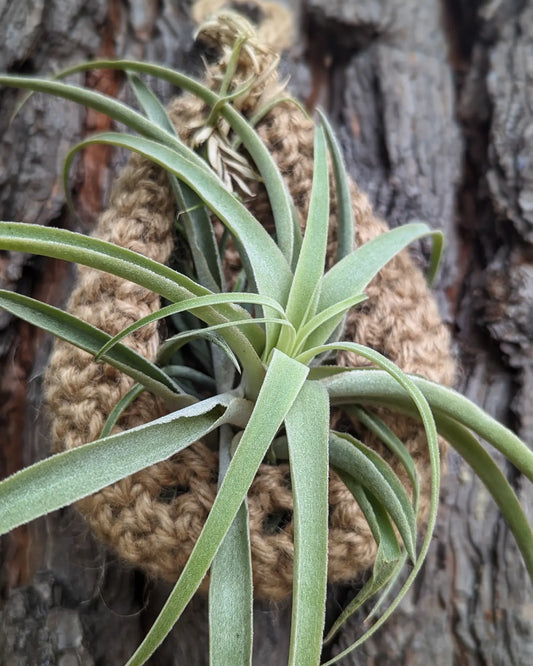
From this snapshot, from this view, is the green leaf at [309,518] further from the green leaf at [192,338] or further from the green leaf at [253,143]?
the green leaf at [253,143]

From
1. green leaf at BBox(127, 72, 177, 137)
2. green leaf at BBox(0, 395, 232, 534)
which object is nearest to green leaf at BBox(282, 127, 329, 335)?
green leaf at BBox(0, 395, 232, 534)

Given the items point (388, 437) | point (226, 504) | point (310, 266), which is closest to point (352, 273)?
point (310, 266)

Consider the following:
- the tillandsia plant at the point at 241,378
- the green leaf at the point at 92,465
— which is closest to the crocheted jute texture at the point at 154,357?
the tillandsia plant at the point at 241,378

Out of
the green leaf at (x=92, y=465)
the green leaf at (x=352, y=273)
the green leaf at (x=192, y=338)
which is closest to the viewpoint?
the green leaf at (x=92, y=465)

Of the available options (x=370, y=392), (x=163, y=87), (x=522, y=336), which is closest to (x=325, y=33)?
(x=163, y=87)

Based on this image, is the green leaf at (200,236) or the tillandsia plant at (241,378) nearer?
the tillandsia plant at (241,378)

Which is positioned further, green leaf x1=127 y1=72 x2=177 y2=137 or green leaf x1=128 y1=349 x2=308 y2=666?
green leaf x1=127 y1=72 x2=177 y2=137

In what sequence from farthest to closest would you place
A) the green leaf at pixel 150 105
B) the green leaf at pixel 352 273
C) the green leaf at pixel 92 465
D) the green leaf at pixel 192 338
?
the green leaf at pixel 150 105
the green leaf at pixel 352 273
the green leaf at pixel 192 338
the green leaf at pixel 92 465

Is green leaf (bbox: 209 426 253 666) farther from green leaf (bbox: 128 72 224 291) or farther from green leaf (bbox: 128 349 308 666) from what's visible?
green leaf (bbox: 128 72 224 291)
